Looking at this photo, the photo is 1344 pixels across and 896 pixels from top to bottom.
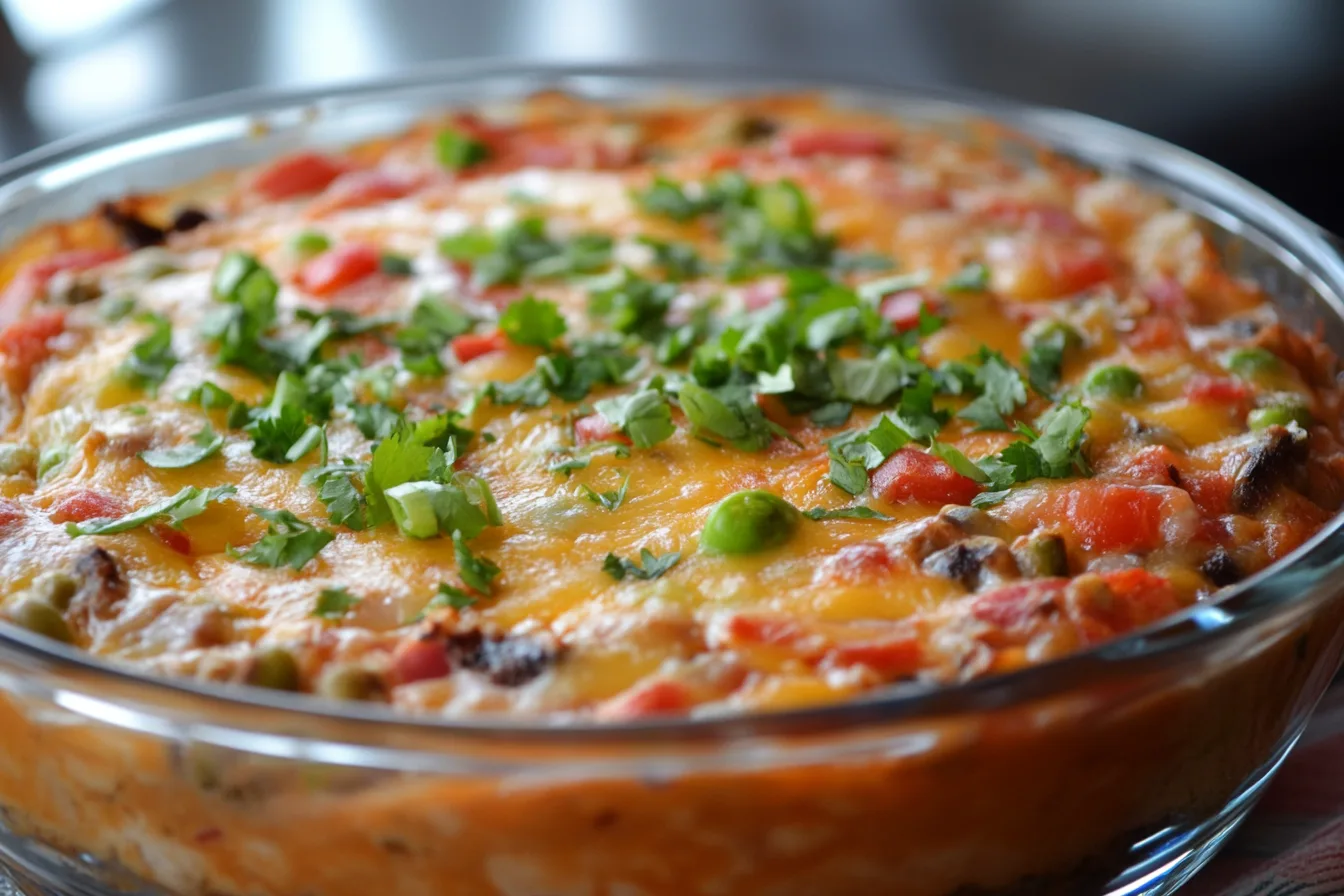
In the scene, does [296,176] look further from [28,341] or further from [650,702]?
[650,702]

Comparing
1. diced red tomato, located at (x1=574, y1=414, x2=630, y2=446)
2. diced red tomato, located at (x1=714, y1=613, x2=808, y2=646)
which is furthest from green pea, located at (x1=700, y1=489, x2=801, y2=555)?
diced red tomato, located at (x1=574, y1=414, x2=630, y2=446)

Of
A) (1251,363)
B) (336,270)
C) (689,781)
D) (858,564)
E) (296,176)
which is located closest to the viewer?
(689,781)


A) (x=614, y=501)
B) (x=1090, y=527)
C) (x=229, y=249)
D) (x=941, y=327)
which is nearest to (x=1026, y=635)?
(x=1090, y=527)

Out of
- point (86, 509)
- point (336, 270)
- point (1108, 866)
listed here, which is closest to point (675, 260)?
point (336, 270)

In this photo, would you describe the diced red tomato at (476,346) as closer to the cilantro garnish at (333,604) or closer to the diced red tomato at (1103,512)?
the cilantro garnish at (333,604)

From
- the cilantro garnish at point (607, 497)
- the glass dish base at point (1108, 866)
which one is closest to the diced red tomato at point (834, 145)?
the cilantro garnish at point (607, 497)
